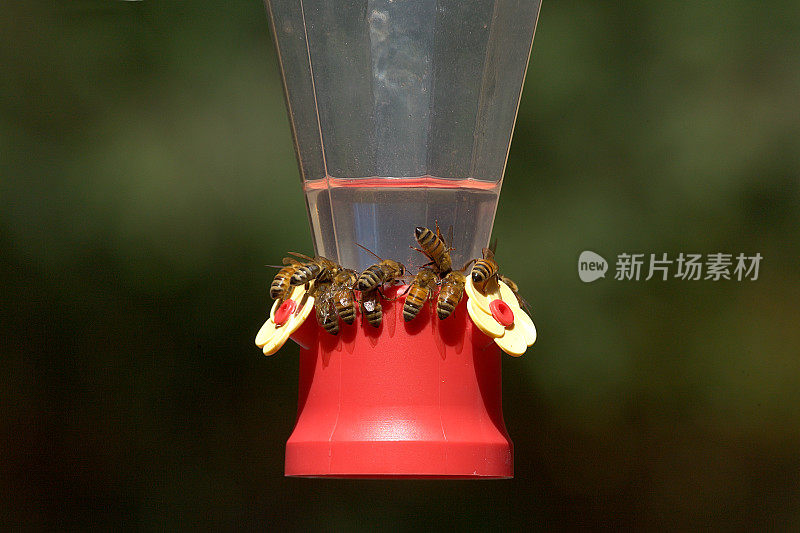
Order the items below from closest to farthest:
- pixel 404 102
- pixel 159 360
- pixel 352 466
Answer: pixel 352 466
pixel 404 102
pixel 159 360

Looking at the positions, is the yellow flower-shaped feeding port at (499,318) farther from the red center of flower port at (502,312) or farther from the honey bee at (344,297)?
the honey bee at (344,297)

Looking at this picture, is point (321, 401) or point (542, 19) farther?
point (542, 19)

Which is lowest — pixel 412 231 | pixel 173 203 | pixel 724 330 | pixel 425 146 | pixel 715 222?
pixel 724 330

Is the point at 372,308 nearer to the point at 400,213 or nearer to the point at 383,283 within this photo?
the point at 383,283

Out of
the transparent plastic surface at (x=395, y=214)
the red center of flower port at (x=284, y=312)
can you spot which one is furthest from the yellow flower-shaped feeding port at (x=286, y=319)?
the transparent plastic surface at (x=395, y=214)

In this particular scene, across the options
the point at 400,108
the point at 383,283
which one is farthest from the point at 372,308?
the point at 400,108

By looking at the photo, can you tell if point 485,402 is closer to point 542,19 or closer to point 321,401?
point 321,401

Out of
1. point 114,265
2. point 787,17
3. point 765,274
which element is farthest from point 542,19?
point 114,265
